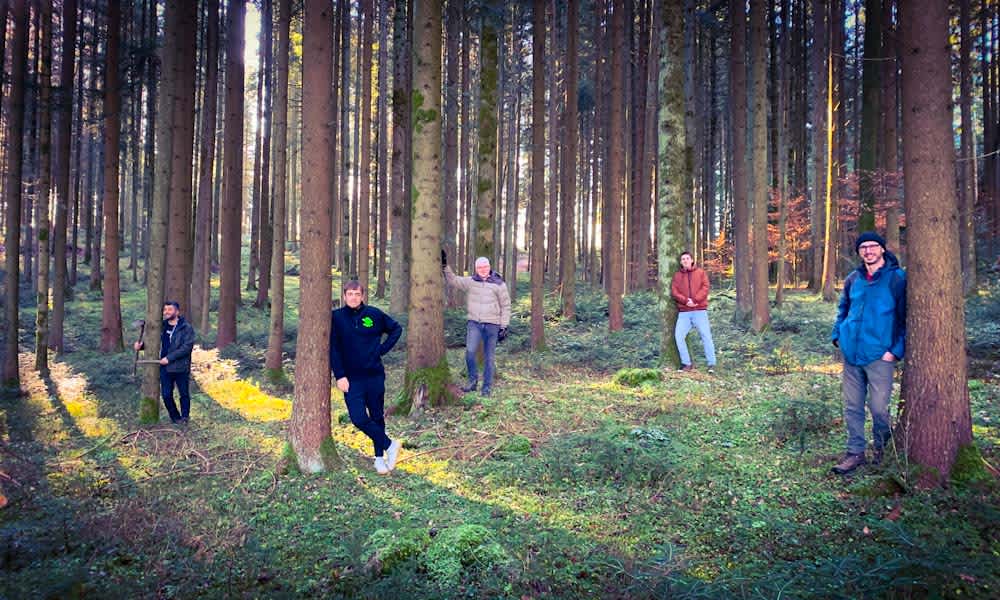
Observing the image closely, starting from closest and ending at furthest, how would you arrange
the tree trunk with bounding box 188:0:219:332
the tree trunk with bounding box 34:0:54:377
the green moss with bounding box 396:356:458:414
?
the green moss with bounding box 396:356:458:414 → the tree trunk with bounding box 34:0:54:377 → the tree trunk with bounding box 188:0:219:332

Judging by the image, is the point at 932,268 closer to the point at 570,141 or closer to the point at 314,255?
the point at 314,255

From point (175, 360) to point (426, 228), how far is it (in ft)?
15.0

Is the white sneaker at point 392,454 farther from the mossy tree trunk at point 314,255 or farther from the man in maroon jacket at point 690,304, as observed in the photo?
the man in maroon jacket at point 690,304

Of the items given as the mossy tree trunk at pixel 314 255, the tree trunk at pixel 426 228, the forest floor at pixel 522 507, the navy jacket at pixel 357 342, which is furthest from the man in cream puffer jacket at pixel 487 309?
the mossy tree trunk at pixel 314 255

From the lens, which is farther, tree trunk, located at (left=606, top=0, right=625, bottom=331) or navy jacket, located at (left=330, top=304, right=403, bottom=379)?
tree trunk, located at (left=606, top=0, right=625, bottom=331)

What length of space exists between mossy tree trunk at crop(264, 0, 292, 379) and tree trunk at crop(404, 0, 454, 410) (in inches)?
155

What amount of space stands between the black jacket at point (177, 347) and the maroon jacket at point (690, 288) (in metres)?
8.18

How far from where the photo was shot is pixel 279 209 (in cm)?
1167

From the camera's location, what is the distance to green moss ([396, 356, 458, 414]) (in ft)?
26.0

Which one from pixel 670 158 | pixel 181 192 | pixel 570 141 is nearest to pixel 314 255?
pixel 670 158

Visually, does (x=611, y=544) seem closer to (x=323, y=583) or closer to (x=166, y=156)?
(x=323, y=583)

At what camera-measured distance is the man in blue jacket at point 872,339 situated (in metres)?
A: 4.80

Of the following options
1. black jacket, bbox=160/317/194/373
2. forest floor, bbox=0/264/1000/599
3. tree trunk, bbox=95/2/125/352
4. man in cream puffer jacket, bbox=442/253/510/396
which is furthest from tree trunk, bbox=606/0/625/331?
tree trunk, bbox=95/2/125/352

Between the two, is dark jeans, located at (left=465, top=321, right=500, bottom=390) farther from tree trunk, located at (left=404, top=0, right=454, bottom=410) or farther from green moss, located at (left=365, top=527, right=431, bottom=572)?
green moss, located at (left=365, top=527, right=431, bottom=572)
